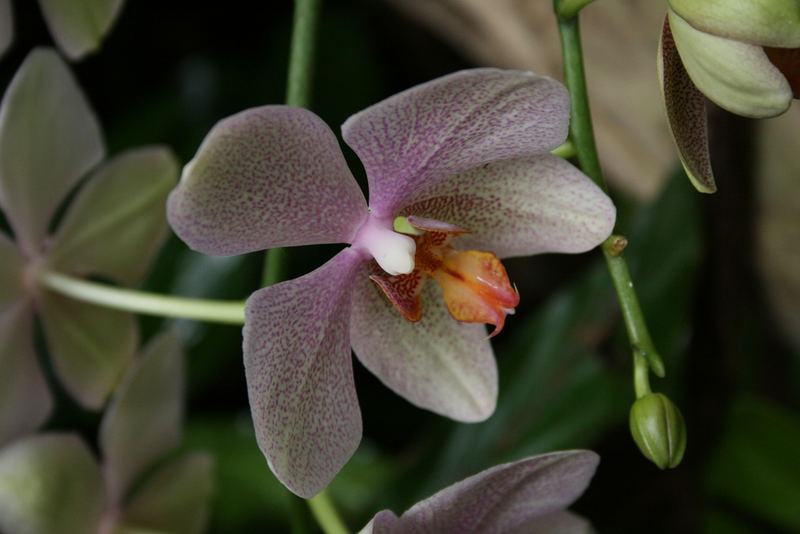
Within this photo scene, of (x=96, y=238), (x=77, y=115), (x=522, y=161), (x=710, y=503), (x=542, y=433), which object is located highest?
(x=522, y=161)

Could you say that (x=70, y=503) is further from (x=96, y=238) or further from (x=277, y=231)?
(x=277, y=231)

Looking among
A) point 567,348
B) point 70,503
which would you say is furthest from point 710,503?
point 70,503

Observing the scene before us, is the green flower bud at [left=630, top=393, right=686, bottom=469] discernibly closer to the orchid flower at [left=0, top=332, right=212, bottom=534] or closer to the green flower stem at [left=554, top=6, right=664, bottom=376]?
the green flower stem at [left=554, top=6, right=664, bottom=376]

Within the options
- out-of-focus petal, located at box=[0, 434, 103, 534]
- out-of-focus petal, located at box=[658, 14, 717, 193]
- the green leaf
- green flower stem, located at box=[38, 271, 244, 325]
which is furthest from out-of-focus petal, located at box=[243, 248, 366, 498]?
the green leaf

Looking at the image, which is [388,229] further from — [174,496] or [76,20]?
[174,496]

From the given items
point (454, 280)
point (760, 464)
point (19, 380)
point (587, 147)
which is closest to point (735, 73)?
point (587, 147)
